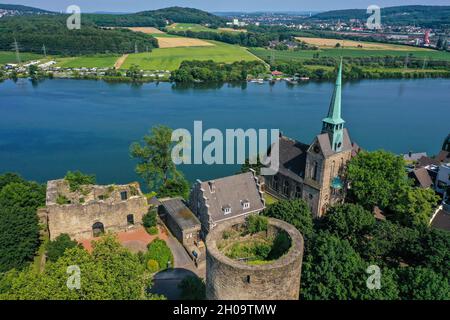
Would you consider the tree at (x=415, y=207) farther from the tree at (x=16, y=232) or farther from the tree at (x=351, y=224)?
the tree at (x=16, y=232)

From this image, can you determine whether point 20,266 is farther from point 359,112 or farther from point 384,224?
point 359,112

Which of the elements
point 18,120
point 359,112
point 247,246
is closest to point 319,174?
point 247,246

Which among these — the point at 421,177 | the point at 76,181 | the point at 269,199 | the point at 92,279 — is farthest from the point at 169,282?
Answer: the point at 421,177

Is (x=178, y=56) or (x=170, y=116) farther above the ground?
(x=178, y=56)

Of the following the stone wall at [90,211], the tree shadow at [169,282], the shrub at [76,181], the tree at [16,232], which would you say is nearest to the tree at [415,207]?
the tree shadow at [169,282]

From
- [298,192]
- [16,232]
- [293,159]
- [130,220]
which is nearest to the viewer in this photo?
[16,232]

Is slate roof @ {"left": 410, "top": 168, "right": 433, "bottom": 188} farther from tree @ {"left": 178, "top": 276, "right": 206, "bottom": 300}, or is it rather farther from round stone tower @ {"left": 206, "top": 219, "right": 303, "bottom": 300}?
round stone tower @ {"left": 206, "top": 219, "right": 303, "bottom": 300}

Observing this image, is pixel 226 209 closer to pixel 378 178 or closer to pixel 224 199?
pixel 224 199
